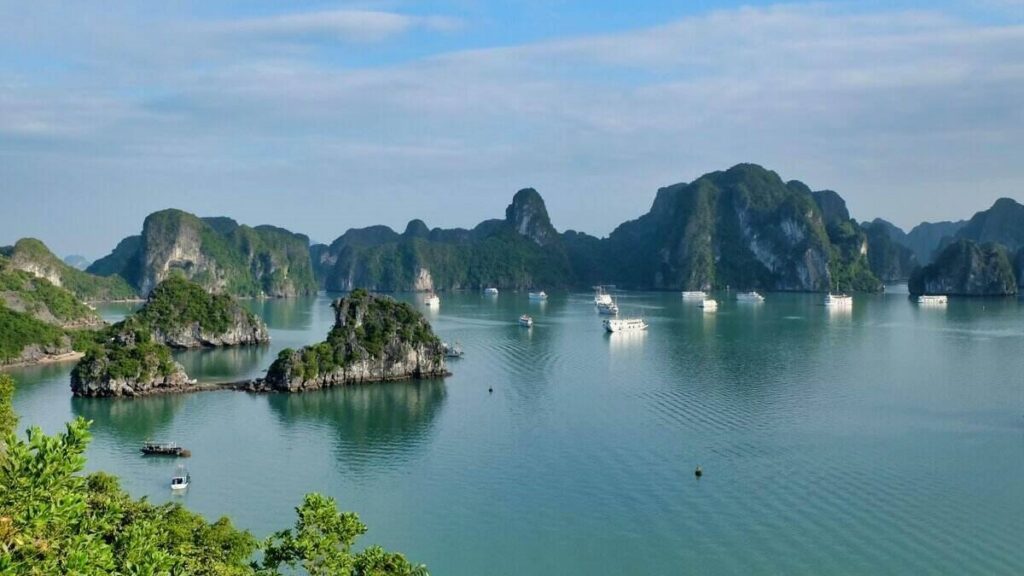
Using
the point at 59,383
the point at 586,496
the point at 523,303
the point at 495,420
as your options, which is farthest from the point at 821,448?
the point at 523,303

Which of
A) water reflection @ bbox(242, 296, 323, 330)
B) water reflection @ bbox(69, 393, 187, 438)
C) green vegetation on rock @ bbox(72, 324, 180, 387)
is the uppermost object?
water reflection @ bbox(242, 296, 323, 330)

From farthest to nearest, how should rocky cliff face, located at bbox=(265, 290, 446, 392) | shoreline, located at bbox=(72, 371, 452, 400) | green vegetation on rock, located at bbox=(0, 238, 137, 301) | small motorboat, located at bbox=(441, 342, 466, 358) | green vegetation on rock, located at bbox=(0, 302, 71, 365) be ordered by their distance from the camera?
green vegetation on rock, located at bbox=(0, 238, 137, 301) → small motorboat, located at bbox=(441, 342, 466, 358) → green vegetation on rock, located at bbox=(0, 302, 71, 365) → rocky cliff face, located at bbox=(265, 290, 446, 392) → shoreline, located at bbox=(72, 371, 452, 400)

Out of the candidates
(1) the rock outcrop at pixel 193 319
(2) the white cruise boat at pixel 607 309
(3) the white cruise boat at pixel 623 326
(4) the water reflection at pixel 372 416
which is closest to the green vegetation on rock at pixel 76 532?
(4) the water reflection at pixel 372 416

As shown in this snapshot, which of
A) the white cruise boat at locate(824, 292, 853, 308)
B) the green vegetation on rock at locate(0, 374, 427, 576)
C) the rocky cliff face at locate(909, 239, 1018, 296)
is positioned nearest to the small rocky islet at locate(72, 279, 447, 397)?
the green vegetation on rock at locate(0, 374, 427, 576)

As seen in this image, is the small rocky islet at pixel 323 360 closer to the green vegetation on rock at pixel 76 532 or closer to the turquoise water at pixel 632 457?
the turquoise water at pixel 632 457

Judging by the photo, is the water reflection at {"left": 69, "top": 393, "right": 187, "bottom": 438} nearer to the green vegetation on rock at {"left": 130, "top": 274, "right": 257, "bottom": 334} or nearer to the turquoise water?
the turquoise water

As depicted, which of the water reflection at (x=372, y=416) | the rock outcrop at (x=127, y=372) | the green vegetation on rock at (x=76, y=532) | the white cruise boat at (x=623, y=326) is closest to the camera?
the green vegetation on rock at (x=76, y=532)

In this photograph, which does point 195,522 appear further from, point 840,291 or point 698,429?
point 840,291
